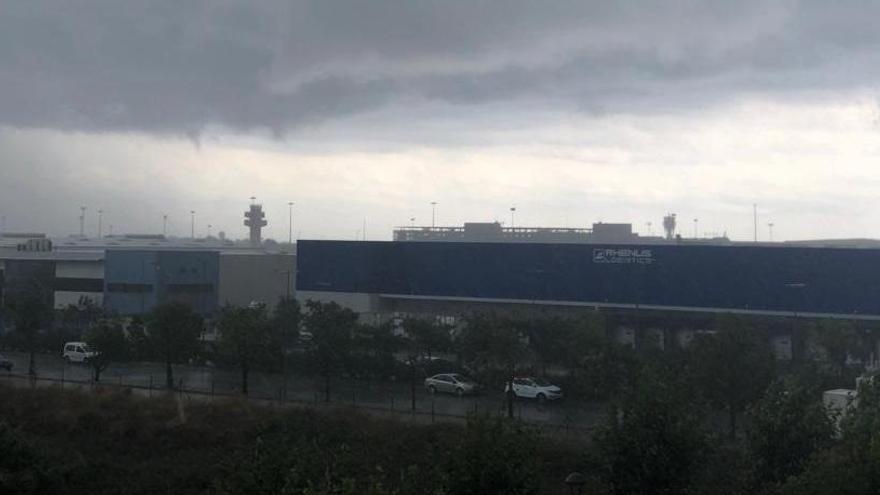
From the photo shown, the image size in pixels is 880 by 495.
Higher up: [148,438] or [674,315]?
[674,315]

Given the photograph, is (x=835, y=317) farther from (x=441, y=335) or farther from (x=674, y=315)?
(x=441, y=335)

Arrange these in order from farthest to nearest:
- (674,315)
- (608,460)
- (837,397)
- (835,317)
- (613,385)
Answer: (674,315) < (835,317) < (613,385) < (837,397) < (608,460)

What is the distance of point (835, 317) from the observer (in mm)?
25609

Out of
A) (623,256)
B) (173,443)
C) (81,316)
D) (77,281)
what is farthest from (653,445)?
(77,281)

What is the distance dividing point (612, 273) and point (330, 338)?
38.2 feet

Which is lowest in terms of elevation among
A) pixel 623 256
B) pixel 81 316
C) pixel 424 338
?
pixel 81 316

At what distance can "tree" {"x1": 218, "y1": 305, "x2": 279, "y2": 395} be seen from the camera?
20.0m

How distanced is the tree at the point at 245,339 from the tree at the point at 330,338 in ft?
3.53

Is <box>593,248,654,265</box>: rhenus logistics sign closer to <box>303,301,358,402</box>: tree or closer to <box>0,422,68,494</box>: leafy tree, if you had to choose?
<box>303,301,358,402</box>: tree

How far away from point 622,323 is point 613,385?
495 inches

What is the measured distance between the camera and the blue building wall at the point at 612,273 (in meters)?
26.2

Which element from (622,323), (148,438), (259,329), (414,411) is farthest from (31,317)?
(622,323)

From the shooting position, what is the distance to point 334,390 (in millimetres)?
20547

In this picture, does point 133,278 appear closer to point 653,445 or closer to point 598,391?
point 598,391
